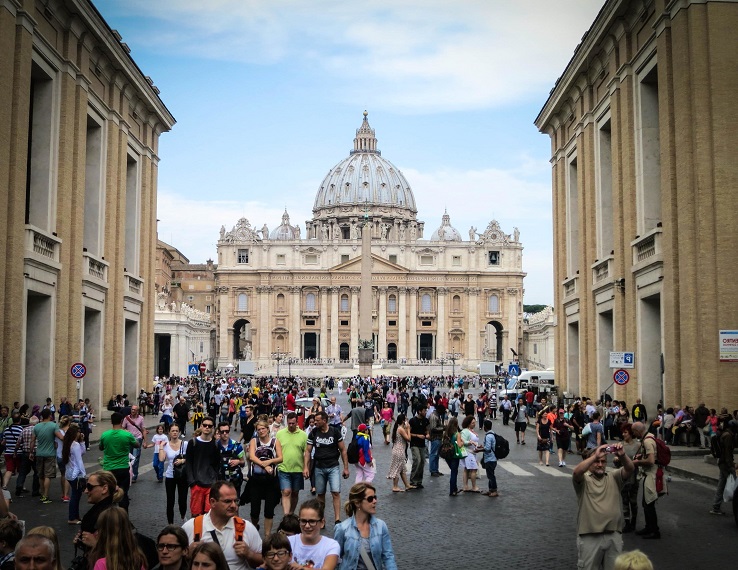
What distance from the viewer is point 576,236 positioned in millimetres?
37906

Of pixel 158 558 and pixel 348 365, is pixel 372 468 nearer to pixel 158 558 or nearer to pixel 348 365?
pixel 158 558

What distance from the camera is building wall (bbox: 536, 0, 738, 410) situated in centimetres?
2317

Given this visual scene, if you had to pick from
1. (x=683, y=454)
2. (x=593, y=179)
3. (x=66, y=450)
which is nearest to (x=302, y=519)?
(x=66, y=450)

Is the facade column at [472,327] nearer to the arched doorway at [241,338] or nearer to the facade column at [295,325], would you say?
the facade column at [295,325]

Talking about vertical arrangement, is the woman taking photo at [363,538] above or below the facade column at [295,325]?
below

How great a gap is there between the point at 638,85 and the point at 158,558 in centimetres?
2421

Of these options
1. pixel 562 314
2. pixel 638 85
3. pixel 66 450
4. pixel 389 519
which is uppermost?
pixel 638 85

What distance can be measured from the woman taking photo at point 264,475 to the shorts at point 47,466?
4.85 m

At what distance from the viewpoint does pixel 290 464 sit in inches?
511

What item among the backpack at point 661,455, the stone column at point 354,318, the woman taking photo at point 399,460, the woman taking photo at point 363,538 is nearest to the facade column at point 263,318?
the stone column at point 354,318

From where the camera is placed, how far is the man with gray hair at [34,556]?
5.79 metres

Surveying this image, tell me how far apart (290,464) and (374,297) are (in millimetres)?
114796

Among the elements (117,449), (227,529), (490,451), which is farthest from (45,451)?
(227,529)

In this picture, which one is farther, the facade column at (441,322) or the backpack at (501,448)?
the facade column at (441,322)
